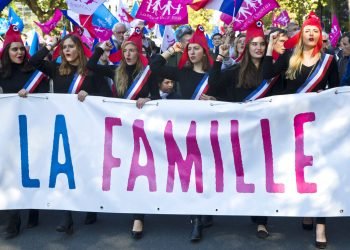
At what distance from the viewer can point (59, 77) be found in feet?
18.8

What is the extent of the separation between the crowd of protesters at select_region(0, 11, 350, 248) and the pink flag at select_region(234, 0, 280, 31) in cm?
168

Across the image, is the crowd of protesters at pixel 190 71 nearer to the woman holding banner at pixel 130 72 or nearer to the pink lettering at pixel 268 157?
the woman holding banner at pixel 130 72

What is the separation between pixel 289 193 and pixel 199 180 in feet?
2.59

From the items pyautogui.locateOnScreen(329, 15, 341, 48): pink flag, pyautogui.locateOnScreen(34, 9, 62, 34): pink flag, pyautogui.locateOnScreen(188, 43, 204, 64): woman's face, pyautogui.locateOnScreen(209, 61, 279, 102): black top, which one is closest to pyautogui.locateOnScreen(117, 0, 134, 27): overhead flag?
pyautogui.locateOnScreen(34, 9, 62, 34): pink flag

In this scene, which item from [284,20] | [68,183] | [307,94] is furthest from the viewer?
[284,20]

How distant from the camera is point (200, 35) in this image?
5633 millimetres

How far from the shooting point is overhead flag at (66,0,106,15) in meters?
8.66

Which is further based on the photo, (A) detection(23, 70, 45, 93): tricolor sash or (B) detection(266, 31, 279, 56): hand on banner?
(A) detection(23, 70, 45, 93): tricolor sash

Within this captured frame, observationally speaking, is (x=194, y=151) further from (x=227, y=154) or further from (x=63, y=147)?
(x=63, y=147)

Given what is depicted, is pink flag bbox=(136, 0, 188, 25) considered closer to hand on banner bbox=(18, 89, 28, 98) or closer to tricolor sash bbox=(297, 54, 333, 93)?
hand on banner bbox=(18, 89, 28, 98)

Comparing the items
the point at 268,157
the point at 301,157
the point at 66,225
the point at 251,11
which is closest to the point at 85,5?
the point at 251,11

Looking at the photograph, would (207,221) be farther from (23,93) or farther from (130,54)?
(23,93)

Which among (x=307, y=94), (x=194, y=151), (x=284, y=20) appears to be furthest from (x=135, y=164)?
(x=284, y=20)

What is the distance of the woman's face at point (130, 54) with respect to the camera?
5754 millimetres
